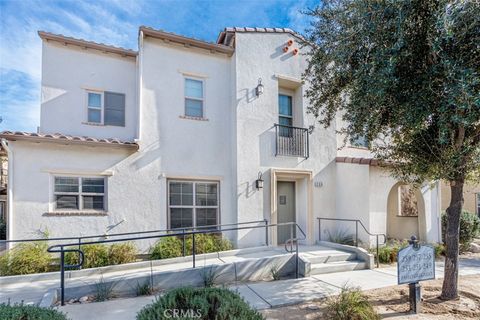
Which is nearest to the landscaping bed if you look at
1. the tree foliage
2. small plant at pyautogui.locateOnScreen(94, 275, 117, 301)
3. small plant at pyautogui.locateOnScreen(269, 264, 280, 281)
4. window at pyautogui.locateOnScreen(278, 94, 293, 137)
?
small plant at pyautogui.locateOnScreen(269, 264, 280, 281)

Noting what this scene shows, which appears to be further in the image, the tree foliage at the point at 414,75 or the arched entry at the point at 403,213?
the arched entry at the point at 403,213

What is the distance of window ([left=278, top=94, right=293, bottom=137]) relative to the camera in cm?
1105

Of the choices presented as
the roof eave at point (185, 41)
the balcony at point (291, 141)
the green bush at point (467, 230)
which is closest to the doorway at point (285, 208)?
the balcony at point (291, 141)

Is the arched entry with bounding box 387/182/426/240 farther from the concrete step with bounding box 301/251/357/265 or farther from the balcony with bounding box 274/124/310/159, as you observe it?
the concrete step with bounding box 301/251/357/265

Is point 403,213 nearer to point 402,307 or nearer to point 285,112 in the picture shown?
point 285,112

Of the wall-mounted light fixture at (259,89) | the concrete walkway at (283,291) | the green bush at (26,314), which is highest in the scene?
the wall-mounted light fixture at (259,89)

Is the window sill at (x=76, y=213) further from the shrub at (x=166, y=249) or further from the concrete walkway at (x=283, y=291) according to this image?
the concrete walkway at (x=283, y=291)

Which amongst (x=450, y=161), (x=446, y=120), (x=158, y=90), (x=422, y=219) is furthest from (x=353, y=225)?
(x=158, y=90)

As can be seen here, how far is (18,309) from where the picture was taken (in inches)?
126

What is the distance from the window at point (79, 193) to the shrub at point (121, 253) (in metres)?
1.32

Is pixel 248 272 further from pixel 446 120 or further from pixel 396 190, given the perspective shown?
pixel 396 190

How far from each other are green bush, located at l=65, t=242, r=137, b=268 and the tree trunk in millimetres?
7685

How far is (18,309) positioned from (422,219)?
1288 centimetres

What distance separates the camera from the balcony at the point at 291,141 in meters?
10.6
